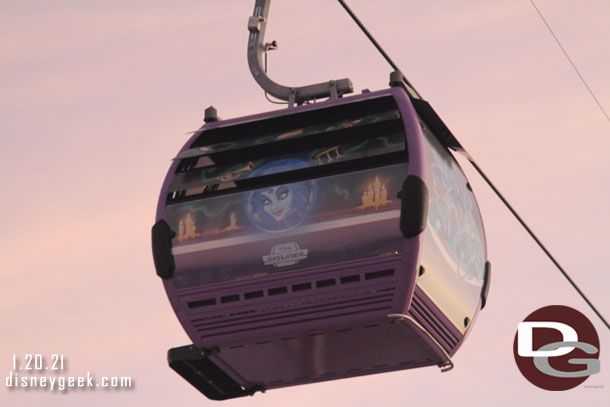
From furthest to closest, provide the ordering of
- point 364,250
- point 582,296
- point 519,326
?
point 519,326, point 582,296, point 364,250

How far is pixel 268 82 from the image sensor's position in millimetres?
23531

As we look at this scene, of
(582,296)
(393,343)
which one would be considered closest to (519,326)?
(582,296)

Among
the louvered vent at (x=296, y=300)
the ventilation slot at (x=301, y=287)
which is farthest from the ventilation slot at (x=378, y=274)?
the ventilation slot at (x=301, y=287)

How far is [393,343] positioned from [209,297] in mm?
1763

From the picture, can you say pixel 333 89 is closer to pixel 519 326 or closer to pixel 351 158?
pixel 351 158

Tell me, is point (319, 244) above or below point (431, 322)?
above

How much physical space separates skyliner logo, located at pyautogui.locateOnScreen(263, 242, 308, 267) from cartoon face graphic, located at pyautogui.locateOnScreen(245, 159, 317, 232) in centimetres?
19

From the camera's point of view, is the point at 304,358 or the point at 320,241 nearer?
the point at 320,241

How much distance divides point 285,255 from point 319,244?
0.34m

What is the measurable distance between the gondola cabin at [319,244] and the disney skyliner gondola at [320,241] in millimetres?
13

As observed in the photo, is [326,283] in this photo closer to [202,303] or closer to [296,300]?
[296,300]

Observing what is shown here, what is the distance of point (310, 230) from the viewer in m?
21.9

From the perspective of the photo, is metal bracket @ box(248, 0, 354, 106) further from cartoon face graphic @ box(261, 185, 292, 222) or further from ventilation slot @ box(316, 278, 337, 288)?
ventilation slot @ box(316, 278, 337, 288)

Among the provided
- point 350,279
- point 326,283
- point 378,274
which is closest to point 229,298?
point 326,283
